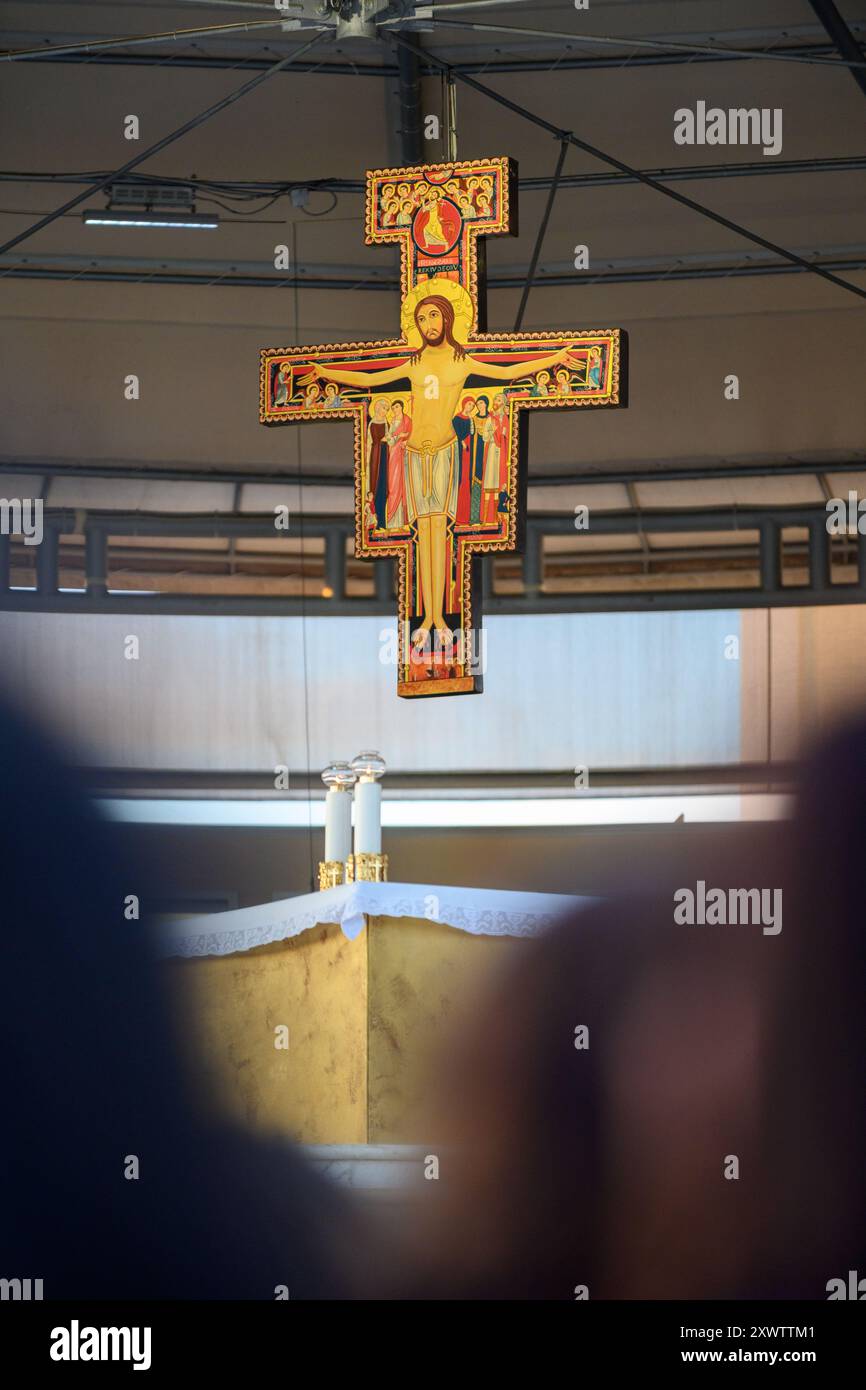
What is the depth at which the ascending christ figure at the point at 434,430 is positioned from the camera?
6625 millimetres

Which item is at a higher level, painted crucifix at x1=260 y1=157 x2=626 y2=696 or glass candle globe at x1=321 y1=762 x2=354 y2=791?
painted crucifix at x1=260 y1=157 x2=626 y2=696

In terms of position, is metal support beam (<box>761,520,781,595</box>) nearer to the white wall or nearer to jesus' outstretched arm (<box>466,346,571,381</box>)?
the white wall

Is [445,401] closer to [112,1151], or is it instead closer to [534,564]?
[112,1151]

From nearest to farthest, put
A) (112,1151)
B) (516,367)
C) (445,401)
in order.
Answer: (516,367)
(445,401)
(112,1151)

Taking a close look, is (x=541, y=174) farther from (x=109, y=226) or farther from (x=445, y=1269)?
(x=445, y=1269)

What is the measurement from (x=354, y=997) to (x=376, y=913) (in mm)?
264

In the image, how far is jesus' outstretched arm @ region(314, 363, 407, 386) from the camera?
681 cm

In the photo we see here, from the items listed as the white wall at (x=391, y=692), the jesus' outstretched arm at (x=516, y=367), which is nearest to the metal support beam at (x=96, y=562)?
the white wall at (x=391, y=692)

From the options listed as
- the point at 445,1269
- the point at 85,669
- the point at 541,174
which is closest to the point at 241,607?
the point at 85,669

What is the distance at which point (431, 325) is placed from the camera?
6.74 meters

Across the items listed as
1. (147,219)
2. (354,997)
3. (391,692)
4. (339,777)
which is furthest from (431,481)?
(391,692)

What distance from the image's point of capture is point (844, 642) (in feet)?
30.4

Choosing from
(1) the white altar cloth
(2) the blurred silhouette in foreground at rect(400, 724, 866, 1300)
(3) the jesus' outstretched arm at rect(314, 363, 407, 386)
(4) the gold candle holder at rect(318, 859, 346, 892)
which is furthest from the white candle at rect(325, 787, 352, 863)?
(3) the jesus' outstretched arm at rect(314, 363, 407, 386)

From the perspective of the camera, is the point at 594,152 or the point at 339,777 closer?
the point at 594,152
